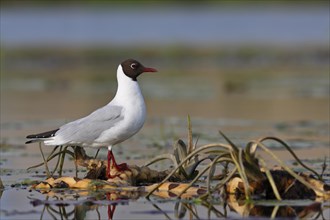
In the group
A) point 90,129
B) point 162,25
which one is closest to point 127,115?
point 90,129

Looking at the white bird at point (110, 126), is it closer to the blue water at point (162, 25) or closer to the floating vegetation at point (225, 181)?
the floating vegetation at point (225, 181)

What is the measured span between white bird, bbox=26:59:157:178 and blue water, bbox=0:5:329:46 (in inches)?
912

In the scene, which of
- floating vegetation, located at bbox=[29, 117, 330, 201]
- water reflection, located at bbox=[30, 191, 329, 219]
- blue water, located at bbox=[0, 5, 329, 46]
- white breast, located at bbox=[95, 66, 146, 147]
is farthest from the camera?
blue water, located at bbox=[0, 5, 329, 46]

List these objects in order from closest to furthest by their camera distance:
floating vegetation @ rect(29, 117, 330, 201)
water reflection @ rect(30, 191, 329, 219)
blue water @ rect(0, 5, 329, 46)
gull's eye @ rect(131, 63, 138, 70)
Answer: water reflection @ rect(30, 191, 329, 219), floating vegetation @ rect(29, 117, 330, 201), gull's eye @ rect(131, 63, 138, 70), blue water @ rect(0, 5, 329, 46)

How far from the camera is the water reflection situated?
304 inches

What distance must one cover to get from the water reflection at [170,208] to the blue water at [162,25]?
79.2 ft

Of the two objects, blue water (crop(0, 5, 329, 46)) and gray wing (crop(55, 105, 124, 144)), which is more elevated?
blue water (crop(0, 5, 329, 46))

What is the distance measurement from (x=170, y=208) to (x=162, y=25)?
119 feet

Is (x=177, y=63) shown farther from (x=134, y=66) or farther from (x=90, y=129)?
(x=90, y=129)

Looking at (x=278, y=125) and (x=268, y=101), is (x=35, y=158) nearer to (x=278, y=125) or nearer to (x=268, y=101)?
(x=278, y=125)

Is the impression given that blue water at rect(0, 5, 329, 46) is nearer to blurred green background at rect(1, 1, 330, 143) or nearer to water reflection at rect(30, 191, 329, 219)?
blurred green background at rect(1, 1, 330, 143)

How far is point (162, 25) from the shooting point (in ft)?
144

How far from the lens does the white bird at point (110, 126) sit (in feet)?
30.0

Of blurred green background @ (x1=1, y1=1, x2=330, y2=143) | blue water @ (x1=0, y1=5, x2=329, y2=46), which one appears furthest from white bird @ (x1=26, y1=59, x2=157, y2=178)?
blue water @ (x1=0, y1=5, x2=329, y2=46)
